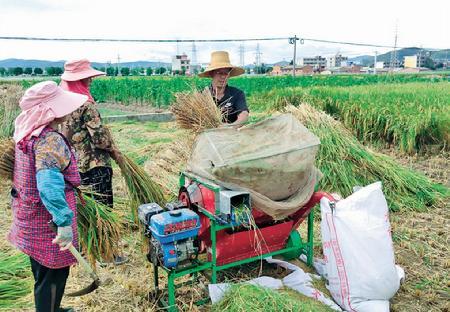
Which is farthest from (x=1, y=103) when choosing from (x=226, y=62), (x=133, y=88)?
(x=133, y=88)

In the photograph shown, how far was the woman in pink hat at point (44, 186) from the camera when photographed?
2066 mm

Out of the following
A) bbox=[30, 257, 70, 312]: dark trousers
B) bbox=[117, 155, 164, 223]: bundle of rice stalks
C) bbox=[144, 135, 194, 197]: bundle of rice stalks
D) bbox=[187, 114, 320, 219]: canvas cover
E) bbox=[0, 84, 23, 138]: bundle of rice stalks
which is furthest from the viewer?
bbox=[0, 84, 23, 138]: bundle of rice stalks

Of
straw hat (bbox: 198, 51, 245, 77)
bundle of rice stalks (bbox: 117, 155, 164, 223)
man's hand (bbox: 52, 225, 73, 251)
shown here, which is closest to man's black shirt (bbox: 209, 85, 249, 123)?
straw hat (bbox: 198, 51, 245, 77)

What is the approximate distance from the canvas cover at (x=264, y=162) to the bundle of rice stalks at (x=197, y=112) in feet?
0.99

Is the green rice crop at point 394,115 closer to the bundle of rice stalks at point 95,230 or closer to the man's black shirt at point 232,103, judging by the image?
the man's black shirt at point 232,103

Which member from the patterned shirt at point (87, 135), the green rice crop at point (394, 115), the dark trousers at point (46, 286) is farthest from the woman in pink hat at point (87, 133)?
the green rice crop at point (394, 115)

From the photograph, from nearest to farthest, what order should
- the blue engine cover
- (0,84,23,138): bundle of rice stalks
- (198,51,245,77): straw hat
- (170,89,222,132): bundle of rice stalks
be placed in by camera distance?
→ 1. the blue engine cover
2. (170,89,222,132): bundle of rice stalks
3. (198,51,245,77): straw hat
4. (0,84,23,138): bundle of rice stalks

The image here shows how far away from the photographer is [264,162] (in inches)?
102

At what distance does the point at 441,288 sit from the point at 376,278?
801mm

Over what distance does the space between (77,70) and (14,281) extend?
1594 mm

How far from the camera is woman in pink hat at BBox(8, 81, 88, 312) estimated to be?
2066mm

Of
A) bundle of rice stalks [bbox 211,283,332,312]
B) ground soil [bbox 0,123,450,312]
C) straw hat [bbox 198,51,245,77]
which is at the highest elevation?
straw hat [bbox 198,51,245,77]

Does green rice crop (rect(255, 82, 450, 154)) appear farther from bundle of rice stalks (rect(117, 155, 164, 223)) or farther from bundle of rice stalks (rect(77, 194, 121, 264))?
bundle of rice stalks (rect(77, 194, 121, 264))

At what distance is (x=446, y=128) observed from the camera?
6.72 meters
